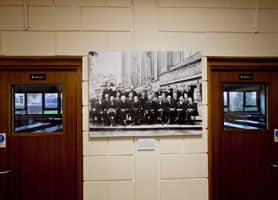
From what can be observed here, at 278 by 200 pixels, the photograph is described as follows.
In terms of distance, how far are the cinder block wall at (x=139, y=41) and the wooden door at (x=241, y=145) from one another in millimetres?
157

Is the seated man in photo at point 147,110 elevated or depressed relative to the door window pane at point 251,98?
depressed

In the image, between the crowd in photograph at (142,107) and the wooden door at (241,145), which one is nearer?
the crowd in photograph at (142,107)

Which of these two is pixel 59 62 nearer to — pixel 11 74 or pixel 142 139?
pixel 11 74

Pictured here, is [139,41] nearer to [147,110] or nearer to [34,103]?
[147,110]

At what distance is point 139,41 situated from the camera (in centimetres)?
224

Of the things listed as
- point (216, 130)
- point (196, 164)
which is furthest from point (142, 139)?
point (216, 130)

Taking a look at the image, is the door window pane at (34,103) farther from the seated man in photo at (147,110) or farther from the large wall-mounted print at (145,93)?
the seated man in photo at (147,110)

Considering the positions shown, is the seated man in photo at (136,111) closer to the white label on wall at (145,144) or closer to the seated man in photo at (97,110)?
the white label on wall at (145,144)

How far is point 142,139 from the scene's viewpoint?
2.24 metres

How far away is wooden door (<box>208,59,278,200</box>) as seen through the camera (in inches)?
94.1

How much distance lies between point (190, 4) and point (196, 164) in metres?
1.47

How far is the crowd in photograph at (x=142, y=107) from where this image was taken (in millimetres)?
2207

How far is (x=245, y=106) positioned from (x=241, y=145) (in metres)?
0.38

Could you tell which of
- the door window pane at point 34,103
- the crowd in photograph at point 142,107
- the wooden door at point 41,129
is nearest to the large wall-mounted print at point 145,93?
the crowd in photograph at point 142,107
